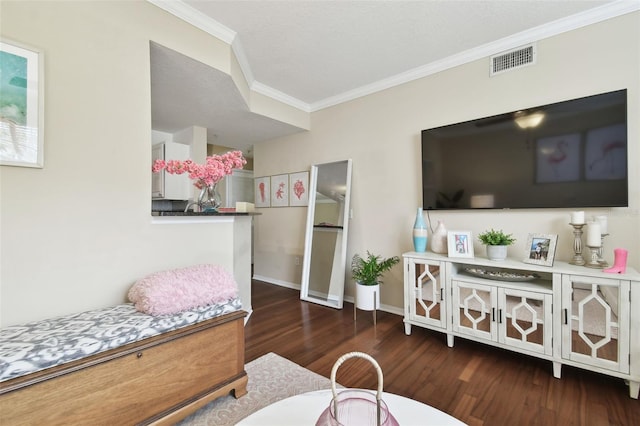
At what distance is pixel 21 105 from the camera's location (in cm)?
137

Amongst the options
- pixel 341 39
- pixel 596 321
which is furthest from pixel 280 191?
pixel 596 321

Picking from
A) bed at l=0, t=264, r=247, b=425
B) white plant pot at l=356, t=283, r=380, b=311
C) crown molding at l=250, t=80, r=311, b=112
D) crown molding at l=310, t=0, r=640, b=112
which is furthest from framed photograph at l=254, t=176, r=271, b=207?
bed at l=0, t=264, r=247, b=425

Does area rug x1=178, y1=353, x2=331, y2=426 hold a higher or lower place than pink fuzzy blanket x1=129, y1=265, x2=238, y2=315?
lower

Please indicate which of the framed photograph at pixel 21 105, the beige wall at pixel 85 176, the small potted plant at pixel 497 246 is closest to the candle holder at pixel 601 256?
the small potted plant at pixel 497 246

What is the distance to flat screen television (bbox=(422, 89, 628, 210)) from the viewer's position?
6.23 feet

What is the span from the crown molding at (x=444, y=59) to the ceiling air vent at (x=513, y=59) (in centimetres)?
4

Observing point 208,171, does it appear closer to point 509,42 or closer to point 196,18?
point 196,18

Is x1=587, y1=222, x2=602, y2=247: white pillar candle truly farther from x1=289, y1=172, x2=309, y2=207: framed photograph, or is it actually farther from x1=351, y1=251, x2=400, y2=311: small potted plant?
x1=289, y1=172, x2=309, y2=207: framed photograph

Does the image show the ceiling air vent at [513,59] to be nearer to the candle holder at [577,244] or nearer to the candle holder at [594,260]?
the candle holder at [577,244]

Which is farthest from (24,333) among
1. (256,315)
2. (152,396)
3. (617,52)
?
(617,52)

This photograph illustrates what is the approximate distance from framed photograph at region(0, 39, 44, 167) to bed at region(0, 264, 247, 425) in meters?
0.86

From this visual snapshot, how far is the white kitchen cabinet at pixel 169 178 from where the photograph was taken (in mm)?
3607

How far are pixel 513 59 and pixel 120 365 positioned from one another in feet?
11.3

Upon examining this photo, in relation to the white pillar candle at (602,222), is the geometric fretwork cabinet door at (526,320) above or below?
below
